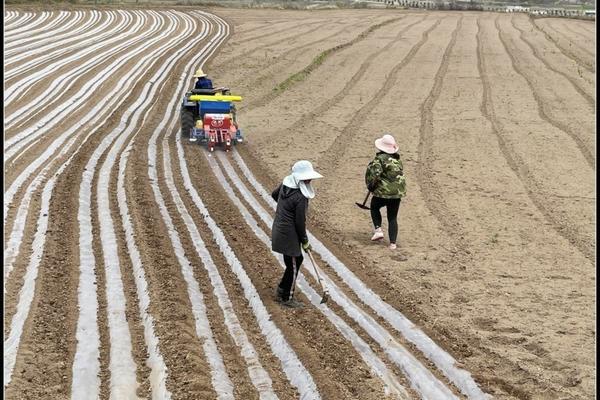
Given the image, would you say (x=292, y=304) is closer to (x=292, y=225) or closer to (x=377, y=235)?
(x=292, y=225)

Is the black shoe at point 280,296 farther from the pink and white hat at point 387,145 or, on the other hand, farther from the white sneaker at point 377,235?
the pink and white hat at point 387,145

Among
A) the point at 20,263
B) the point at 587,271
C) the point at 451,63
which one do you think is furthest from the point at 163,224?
the point at 451,63

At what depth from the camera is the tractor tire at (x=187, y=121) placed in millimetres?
16422

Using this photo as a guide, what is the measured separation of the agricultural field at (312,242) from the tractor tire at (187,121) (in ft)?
1.30

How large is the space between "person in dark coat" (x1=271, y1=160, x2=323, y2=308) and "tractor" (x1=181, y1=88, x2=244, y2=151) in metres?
7.82

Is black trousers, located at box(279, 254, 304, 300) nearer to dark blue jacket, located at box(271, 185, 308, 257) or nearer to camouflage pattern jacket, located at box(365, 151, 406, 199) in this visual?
dark blue jacket, located at box(271, 185, 308, 257)

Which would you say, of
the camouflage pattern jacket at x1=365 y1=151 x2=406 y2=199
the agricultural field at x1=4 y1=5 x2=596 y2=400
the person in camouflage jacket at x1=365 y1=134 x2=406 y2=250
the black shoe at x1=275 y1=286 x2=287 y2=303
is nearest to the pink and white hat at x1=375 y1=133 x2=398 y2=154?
the person in camouflage jacket at x1=365 y1=134 x2=406 y2=250

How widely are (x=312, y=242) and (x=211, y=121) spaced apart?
6.40 metres

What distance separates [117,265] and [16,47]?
1038 inches

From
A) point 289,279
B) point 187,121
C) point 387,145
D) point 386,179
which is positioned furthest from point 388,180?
point 187,121

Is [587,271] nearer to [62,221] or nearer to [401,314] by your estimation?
[401,314]

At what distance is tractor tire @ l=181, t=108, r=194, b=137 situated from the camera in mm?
16422

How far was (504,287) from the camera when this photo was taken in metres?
8.58

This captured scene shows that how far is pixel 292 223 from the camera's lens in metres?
7.87
